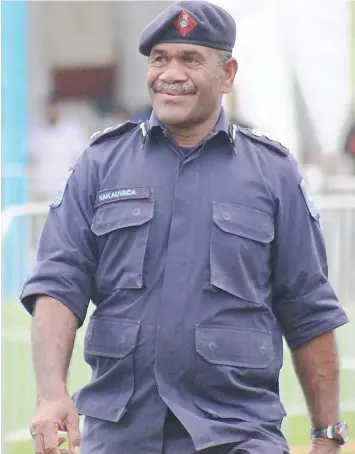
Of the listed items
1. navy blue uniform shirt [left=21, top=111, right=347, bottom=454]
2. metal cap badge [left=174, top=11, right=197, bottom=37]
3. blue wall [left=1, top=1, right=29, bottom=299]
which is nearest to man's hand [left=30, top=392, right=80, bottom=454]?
navy blue uniform shirt [left=21, top=111, right=347, bottom=454]

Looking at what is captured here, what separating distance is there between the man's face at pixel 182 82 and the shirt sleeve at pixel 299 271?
0.33 meters

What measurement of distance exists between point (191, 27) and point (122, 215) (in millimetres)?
594

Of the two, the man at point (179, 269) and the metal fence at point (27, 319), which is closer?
the man at point (179, 269)

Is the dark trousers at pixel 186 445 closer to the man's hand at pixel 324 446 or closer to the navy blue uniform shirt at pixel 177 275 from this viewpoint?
the navy blue uniform shirt at pixel 177 275

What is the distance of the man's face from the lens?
12.7ft

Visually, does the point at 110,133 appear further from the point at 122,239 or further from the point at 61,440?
the point at 61,440

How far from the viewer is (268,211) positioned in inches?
153

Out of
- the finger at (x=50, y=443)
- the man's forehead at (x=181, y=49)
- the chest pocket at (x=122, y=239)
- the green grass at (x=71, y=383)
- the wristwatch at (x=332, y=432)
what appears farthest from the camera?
the green grass at (x=71, y=383)

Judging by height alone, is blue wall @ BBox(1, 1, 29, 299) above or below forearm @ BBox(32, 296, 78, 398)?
below

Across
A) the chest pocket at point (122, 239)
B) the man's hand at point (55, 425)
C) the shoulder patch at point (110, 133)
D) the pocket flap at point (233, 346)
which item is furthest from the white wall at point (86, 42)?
the man's hand at point (55, 425)

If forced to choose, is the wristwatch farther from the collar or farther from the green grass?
the green grass

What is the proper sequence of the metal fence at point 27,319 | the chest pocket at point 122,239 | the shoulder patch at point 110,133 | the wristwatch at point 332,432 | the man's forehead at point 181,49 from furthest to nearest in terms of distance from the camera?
the metal fence at point 27,319
the wristwatch at point 332,432
the shoulder patch at point 110,133
the man's forehead at point 181,49
the chest pocket at point 122,239

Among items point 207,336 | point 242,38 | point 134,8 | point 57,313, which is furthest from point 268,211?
point 134,8

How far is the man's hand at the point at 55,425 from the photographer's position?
11.5 ft
